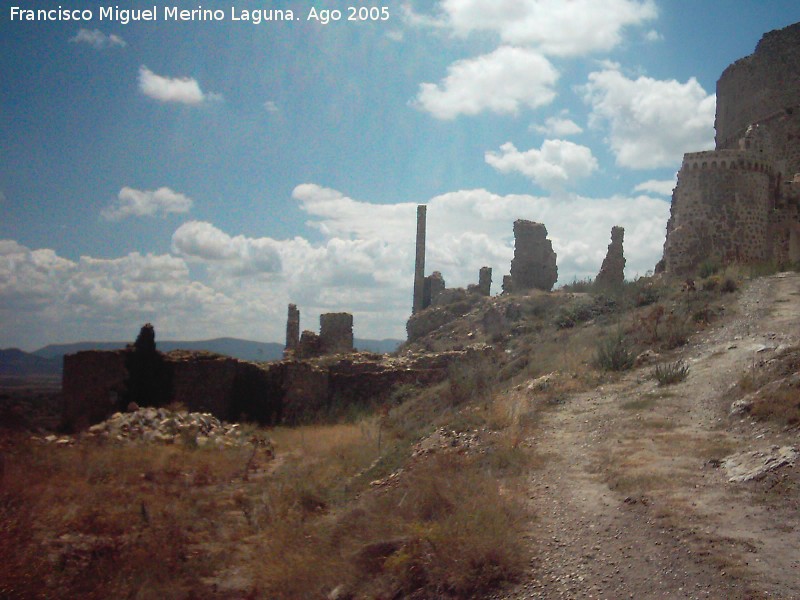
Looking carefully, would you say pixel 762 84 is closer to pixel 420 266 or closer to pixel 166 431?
pixel 420 266

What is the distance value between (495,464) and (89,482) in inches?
235

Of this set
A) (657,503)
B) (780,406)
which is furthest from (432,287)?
(657,503)

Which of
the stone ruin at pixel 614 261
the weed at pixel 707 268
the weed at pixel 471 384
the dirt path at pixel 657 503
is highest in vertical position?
the stone ruin at pixel 614 261

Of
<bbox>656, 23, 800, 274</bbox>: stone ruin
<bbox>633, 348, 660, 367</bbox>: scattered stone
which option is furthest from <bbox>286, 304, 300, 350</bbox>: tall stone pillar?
<bbox>633, 348, 660, 367</bbox>: scattered stone

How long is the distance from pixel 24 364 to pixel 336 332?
13616 millimetres

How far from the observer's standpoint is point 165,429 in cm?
1433

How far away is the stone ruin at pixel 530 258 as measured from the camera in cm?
2991

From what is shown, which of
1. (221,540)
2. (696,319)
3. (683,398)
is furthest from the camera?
(696,319)

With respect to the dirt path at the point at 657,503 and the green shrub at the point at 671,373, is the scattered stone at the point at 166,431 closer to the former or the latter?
the dirt path at the point at 657,503

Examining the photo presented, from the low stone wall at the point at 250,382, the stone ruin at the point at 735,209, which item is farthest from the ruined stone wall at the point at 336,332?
the stone ruin at the point at 735,209

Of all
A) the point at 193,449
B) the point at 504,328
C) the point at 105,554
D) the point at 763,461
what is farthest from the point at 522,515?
the point at 504,328

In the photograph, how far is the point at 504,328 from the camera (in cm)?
2434

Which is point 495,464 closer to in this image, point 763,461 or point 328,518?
point 328,518

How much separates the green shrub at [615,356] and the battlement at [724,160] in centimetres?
982
